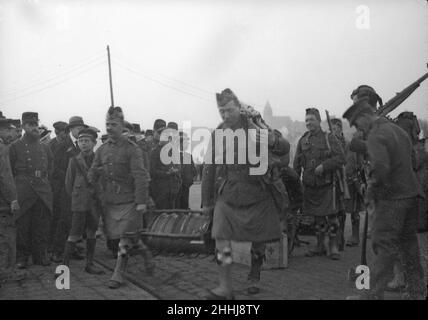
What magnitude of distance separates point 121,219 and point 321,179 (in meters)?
3.44

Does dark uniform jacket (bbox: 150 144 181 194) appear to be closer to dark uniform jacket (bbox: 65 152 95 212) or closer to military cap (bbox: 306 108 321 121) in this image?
dark uniform jacket (bbox: 65 152 95 212)

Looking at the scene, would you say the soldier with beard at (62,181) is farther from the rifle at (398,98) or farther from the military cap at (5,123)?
the rifle at (398,98)

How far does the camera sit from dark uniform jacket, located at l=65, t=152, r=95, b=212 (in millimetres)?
6508

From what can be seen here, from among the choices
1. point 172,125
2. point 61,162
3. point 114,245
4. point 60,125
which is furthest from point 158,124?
point 114,245

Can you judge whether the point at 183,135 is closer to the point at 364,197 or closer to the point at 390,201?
the point at 364,197

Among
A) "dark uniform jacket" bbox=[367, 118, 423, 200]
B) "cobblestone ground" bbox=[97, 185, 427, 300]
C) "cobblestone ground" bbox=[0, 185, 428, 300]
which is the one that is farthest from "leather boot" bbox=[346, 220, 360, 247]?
"dark uniform jacket" bbox=[367, 118, 423, 200]

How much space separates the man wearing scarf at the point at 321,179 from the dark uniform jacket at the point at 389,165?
112 inches

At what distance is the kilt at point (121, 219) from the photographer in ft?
19.7

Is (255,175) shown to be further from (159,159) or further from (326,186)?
(159,159)

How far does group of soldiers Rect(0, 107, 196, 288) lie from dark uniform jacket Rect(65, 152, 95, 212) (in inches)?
0.5

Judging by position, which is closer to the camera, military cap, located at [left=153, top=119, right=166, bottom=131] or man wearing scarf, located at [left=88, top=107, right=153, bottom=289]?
man wearing scarf, located at [left=88, top=107, right=153, bottom=289]

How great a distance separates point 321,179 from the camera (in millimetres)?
7730

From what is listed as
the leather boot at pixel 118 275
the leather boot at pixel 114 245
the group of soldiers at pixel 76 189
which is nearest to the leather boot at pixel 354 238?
the group of soldiers at pixel 76 189
